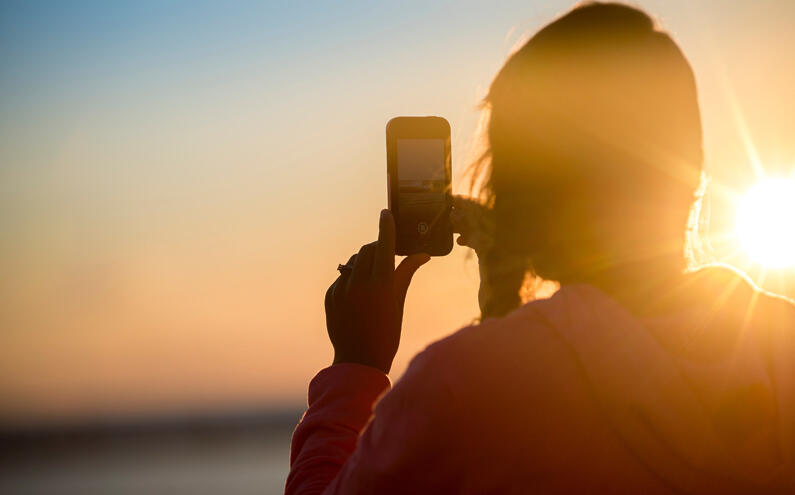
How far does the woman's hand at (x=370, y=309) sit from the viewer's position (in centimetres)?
164

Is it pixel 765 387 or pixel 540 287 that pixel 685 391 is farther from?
pixel 540 287

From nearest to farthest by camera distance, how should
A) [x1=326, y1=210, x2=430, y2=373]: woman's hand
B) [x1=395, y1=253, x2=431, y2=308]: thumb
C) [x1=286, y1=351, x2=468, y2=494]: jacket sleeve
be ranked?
[x1=286, y1=351, x2=468, y2=494]: jacket sleeve < [x1=326, y1=210, x2=430, y2=373]: woman's hand < [x1=395, y1=253, x2=431, y2=308]: thumb

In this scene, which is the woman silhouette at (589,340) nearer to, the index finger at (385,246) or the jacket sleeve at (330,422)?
the jacket sleeve at (330,422)

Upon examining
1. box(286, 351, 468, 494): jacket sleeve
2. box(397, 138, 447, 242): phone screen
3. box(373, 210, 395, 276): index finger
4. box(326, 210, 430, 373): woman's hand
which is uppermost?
box(397, 138, 447, 242): phone screen

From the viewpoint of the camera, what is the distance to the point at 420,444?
1.16m

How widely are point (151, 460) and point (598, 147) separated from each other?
27132mm

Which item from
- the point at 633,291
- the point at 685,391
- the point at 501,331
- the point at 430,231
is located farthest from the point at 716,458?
the point at 430,231

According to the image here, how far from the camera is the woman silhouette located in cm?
117

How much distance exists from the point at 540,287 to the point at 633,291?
0.23 metres

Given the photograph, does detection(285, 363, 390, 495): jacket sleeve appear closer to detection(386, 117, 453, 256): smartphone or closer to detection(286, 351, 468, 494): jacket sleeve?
detection(286, 351, 468, 494): jacket sleeve

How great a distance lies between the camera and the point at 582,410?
1193 mm

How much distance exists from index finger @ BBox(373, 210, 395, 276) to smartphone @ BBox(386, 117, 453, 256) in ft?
0.97

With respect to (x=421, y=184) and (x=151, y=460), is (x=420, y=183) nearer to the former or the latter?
(x=421, y=184)

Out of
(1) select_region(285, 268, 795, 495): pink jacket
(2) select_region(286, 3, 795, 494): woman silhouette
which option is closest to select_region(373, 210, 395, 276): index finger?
(2) select_region(286, 3, 795, 494): woman silhouette
